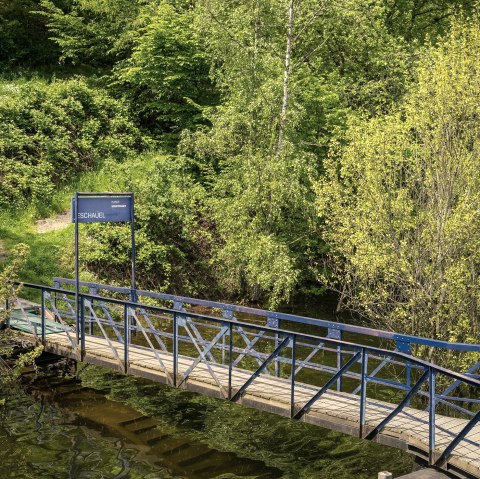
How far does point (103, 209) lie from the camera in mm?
14109

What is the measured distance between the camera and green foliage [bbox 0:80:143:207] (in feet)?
84.8

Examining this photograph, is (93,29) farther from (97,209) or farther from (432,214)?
(432,214)

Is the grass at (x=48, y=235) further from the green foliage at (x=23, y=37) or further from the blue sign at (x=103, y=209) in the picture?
the green foliage at (x=23, y=37)

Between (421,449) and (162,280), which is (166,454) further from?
(162,280)

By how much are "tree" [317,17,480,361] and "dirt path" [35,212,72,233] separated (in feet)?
38.1

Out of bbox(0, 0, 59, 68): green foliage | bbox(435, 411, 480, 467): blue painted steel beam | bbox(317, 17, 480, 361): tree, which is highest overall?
bbox(0, 0, 59, 68): green foliage

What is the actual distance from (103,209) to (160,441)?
15.9 feet

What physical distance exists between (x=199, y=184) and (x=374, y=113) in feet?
24.2

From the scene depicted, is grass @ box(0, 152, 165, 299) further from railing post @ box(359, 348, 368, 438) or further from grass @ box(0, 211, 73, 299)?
railing post @ box(359, 348, 368, 438)

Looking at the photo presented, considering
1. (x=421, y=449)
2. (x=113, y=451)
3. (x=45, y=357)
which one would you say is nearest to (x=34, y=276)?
(x=45, y=357)

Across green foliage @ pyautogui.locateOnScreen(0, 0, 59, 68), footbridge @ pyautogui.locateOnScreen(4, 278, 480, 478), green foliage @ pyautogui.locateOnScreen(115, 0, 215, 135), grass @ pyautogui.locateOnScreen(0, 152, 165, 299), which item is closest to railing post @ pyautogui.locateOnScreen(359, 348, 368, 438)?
footbridge @ pyautogui.locateOnScreen(4, 278, 480, 478)

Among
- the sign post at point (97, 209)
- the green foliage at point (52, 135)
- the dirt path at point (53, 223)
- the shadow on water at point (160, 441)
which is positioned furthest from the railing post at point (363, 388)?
the green foliage at point (52, 135)

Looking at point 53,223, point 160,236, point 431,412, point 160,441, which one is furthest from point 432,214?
point 53,223

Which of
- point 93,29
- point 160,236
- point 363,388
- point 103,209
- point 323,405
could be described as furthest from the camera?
point 93,29
